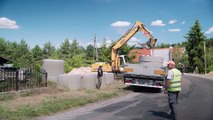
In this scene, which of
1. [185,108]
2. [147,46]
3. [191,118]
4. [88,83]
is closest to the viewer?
[191,118]

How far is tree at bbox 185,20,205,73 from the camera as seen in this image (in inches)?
2234

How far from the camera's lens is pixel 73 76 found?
51.0 ft

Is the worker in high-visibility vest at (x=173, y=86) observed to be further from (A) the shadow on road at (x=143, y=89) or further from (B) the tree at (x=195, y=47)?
(B) the tree at (x=195, y=47)

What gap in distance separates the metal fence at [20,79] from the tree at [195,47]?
46948 mm

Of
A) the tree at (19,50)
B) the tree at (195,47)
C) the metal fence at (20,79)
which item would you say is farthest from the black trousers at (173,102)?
the tree at (19,50)

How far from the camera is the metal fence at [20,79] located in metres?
12.7

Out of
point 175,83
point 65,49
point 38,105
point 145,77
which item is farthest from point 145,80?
point 65,49

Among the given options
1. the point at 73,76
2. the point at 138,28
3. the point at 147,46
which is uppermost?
the point at 138,28

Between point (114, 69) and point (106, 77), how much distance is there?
5.15m

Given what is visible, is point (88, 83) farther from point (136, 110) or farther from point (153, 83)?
point (136, 110)

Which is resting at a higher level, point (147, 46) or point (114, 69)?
point (147, 46)

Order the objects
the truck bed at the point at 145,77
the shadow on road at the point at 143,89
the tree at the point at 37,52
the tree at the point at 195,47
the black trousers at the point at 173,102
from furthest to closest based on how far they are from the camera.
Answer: the tree at the point at 37,52
the tree at the point at 195,47
the shadow on road at the point at 143,89
the truck bed at the point at 145,77
the black trousers at the point at 173,102

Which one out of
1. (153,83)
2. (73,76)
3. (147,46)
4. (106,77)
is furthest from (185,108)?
(147,46)

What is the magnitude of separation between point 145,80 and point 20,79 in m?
6.97
